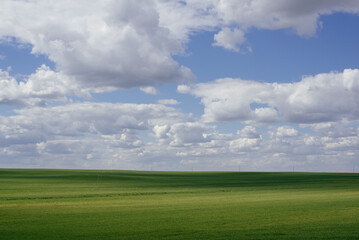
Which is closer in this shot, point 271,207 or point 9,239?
point 9,239

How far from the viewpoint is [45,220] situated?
24.0 m

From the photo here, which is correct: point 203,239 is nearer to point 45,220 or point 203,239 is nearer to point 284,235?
point 284,235

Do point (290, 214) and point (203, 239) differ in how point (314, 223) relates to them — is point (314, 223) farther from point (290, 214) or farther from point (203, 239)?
point (203, 239)

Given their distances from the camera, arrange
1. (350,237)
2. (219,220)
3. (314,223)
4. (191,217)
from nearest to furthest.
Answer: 1. (350,237)
2. (314,223)
3. (219,220)
4. (191,217)

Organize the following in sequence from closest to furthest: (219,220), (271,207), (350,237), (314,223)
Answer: (350,237)
(314,223)
(219,220)
(271,207)

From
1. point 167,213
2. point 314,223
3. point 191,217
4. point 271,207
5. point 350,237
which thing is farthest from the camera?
point 271,207

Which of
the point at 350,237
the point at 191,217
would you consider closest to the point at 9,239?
the point at 191,217

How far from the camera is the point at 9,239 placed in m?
17.8

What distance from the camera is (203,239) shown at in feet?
56.6

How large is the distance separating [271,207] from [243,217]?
20.7 ft

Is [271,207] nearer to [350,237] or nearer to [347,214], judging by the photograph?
[347,214]

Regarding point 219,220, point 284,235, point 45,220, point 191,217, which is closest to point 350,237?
point 284,235

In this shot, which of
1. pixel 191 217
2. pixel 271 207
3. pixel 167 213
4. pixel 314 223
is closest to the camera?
pixel 314 223

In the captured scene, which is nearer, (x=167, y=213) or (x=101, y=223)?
(x=101, y=223)
